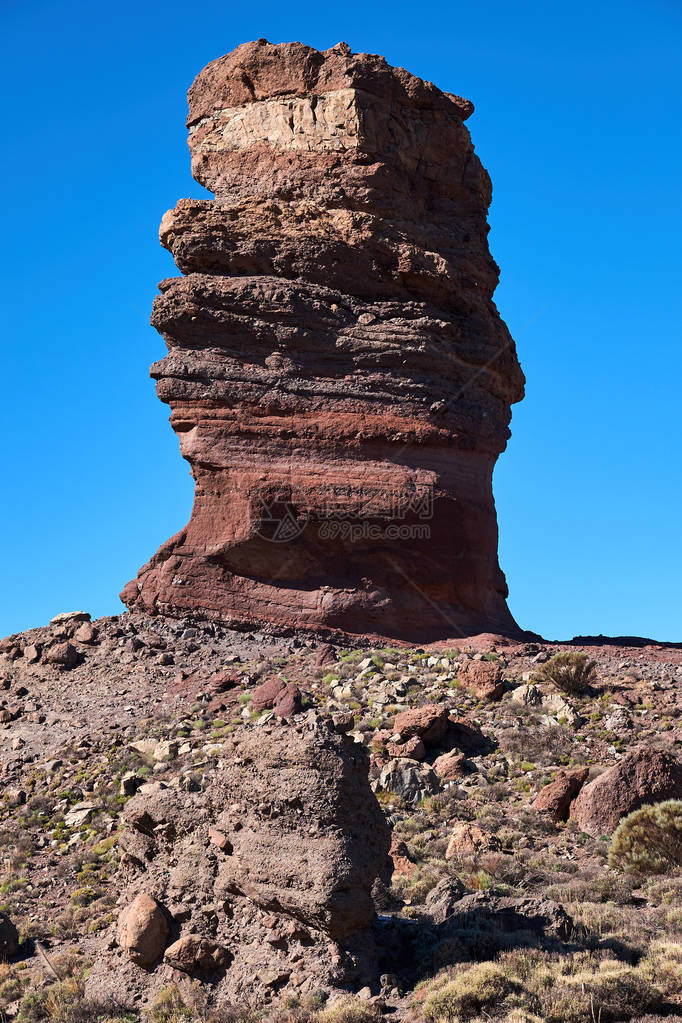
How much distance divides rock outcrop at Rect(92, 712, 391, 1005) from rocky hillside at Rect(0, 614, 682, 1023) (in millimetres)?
28

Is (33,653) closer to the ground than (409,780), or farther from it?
farther from it

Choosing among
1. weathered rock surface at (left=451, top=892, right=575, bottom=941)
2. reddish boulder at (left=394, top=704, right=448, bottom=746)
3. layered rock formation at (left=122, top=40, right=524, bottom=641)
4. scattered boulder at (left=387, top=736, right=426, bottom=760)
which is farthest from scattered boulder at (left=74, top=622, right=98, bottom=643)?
weathered rock surface at (left=451, top=892, right=575, bottom=941)

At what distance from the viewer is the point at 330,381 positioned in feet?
82.3

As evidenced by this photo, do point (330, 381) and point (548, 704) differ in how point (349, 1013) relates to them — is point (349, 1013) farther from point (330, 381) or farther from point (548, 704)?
point (330, 381)

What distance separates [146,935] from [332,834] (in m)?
2.71

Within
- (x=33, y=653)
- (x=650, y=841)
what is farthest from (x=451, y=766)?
(x=33, y=653)

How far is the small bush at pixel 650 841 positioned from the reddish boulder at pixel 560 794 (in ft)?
5.75

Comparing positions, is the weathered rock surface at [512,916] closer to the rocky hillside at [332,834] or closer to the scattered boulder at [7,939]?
the rocky hillside at [332,834]

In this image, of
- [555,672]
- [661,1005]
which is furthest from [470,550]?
[661,1005]

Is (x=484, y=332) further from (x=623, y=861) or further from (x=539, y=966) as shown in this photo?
(x=539, y=966)

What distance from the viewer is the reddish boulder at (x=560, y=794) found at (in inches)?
627

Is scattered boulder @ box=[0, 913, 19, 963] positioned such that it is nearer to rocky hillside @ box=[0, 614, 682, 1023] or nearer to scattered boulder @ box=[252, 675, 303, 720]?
rocky hillside @ box=[0, 614, 682, 1023]

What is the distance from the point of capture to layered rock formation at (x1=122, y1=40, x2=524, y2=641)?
24578 mm

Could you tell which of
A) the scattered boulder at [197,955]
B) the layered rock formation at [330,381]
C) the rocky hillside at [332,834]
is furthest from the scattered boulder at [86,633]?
the scattered boulder at [197,955]
